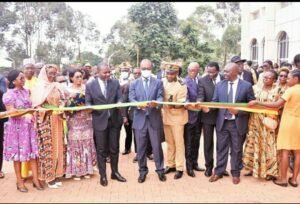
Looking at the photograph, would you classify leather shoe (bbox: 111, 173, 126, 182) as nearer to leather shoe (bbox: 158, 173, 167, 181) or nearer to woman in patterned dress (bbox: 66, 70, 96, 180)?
woman in patterned dress (bbox: 66, 70, 96, 180)

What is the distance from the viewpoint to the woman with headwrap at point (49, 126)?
224 inches

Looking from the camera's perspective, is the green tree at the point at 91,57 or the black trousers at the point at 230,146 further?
the green tree at the point at 91,57

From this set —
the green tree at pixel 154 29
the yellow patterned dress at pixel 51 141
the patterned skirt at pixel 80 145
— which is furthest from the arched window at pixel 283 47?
the yellow patterned dress at pixel 51 141

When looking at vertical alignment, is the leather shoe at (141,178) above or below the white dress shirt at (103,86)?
below

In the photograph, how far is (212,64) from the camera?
251 inches

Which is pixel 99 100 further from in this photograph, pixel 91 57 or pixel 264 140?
pixel 91 57

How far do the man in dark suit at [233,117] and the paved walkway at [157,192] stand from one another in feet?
1.13

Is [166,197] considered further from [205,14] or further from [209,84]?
[205,14]

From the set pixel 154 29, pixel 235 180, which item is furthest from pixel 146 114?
pixel 154 29

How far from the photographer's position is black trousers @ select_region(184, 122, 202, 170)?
651 centimetres

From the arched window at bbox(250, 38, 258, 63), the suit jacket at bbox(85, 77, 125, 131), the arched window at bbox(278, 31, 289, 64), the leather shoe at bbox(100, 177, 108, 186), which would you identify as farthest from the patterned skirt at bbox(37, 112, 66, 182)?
the arched window at bbox(250, 38, 258, 63)

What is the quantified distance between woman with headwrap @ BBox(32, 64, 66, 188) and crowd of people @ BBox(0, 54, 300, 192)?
0.05 feet

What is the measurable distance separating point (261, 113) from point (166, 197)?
207 cm

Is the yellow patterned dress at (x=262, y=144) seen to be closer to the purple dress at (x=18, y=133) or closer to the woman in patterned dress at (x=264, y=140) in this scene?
the woman in patterned dress at (x=264, y=140)
